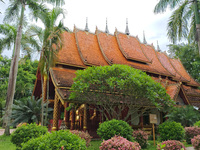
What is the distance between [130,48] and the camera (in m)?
17.7

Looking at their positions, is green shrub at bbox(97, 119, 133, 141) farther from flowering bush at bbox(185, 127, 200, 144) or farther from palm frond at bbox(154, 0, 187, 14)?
palm frond at bbox(154, 0, 187, 14)

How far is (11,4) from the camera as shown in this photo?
11.7 meters

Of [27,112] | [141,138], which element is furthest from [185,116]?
[27,112]

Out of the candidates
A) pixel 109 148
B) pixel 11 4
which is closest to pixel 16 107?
pixel 11 4

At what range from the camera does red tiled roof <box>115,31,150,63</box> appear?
54.2 ft

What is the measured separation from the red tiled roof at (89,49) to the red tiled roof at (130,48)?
238 cm

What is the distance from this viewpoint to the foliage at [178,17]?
31.8 feet

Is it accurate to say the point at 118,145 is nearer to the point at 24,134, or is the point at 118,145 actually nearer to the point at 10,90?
the point at 24,134

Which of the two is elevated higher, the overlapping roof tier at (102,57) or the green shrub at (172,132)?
the overlapping roof tier at (102,57)

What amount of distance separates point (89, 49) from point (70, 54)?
6.99ft

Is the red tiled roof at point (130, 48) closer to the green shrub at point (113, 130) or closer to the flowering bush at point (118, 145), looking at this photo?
the green shrub at point (113, 130)

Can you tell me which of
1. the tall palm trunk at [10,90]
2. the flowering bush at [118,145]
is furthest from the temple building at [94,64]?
the flowering bush at [118,145]

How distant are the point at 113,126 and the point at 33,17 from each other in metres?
8.74

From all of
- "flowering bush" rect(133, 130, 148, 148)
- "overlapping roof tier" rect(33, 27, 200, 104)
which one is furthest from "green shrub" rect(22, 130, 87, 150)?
"overlapping roof tier" rect(33, 27, 200, 104)
